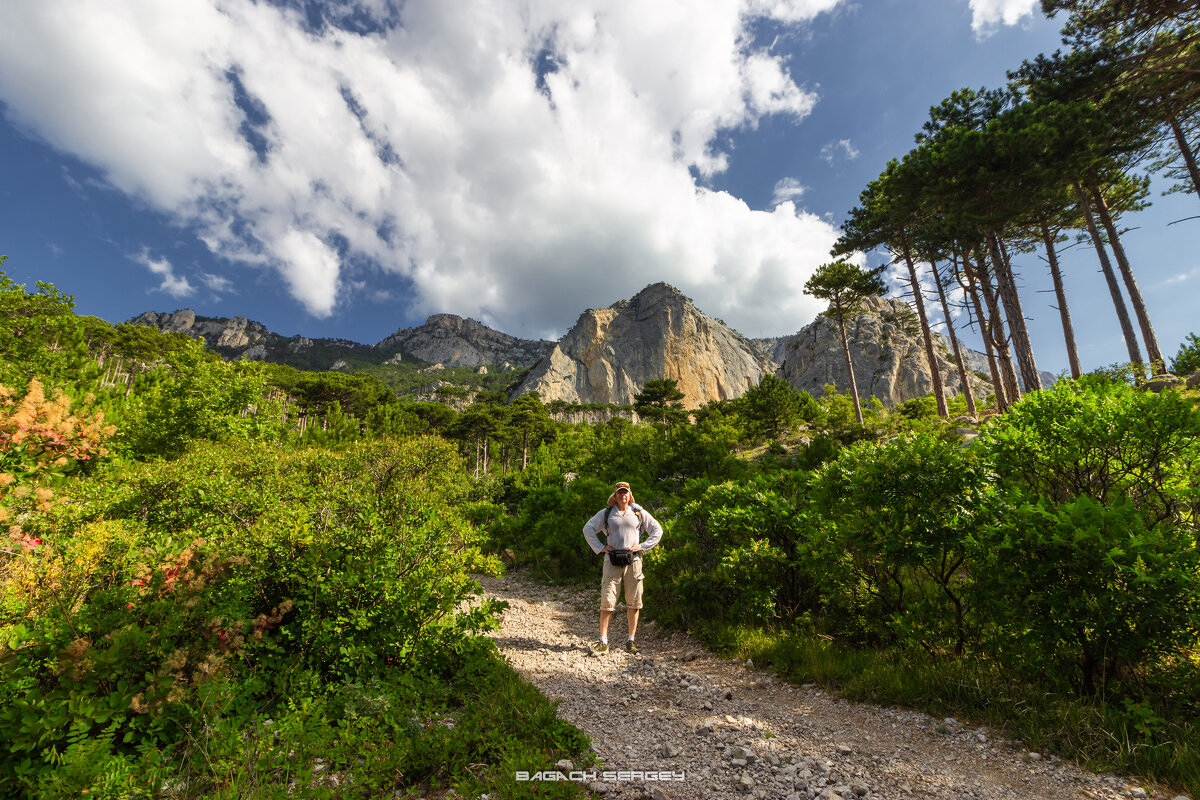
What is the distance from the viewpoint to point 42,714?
2.57m

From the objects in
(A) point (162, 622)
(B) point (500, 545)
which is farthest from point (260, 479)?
(B) point (500, 545)

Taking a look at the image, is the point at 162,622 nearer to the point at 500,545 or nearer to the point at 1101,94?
the point at 500,545

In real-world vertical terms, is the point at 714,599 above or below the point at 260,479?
below

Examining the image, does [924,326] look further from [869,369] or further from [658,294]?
[658,294]

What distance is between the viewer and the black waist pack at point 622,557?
21.3 ft

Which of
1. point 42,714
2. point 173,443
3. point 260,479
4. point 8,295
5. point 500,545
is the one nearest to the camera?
point 42,714

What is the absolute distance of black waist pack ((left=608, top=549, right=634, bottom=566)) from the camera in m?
6.50

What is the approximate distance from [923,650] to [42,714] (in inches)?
284

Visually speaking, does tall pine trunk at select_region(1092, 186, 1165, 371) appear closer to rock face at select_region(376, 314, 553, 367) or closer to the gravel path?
the gravel path

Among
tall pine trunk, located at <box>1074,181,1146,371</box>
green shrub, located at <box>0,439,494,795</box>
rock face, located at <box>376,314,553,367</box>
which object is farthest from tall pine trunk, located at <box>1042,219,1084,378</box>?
rock face, located at <box>376,314,553,367</box>

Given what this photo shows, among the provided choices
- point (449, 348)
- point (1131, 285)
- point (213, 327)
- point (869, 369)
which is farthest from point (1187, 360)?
point (213, 327)

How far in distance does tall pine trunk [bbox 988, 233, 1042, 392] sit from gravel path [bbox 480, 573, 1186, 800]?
15.9m

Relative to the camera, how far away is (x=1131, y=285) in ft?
51.8

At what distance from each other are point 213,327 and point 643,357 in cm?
17484
